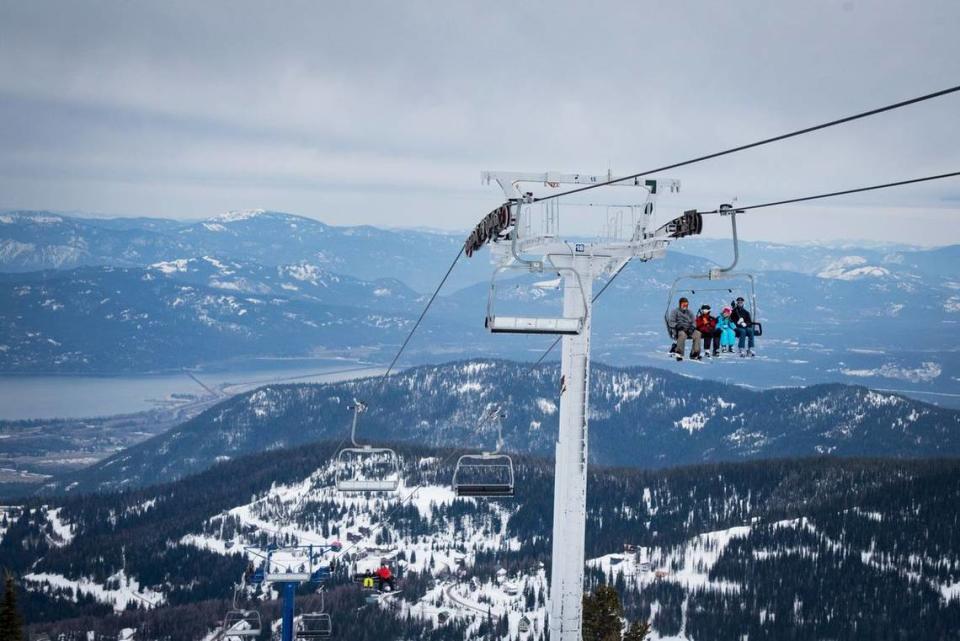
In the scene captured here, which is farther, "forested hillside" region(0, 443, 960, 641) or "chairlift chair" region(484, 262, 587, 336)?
"forested hillside" region(0, 443, 960, 641)

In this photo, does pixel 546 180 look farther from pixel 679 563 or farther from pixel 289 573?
pixel 679 563

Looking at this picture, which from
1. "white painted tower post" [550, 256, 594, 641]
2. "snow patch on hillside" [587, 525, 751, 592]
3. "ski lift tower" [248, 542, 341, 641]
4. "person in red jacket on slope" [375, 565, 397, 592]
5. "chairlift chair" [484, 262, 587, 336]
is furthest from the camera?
"snow patch on hillside" [587, 525, 751, 592]

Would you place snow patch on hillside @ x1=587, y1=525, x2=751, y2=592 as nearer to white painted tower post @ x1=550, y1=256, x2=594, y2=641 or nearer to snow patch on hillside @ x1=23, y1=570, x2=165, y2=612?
snow patch on hillside @ x1=23, y1=570, x2=165, y2=612

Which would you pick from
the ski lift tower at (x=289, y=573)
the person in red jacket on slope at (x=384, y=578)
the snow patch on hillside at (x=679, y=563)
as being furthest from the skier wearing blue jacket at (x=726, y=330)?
the snow patch on hillside at (x=679, y=563)

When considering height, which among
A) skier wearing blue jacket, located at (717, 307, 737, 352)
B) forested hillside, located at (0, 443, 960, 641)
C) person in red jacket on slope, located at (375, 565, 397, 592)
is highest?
skier wearing blue jacket, located at (717, 307, 737, 352)

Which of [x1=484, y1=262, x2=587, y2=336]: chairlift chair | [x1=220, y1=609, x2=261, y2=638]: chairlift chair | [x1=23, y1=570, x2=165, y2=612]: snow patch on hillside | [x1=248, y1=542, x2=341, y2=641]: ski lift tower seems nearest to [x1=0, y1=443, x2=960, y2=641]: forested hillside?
[x1=23, y1=570, x2=165, y2=612]: snow patch on hillside

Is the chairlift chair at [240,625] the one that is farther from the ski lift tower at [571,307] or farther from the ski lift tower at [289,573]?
the ski lift tower at [571,307]

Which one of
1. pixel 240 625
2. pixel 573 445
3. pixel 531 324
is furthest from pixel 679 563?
pixel 531 324

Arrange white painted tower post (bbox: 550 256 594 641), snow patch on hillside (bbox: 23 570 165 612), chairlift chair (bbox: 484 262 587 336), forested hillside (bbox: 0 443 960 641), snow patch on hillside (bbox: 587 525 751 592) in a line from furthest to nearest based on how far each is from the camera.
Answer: snow patch on hillside (bbox: 23 570 165 612) → snow patch on hillside (bbox: 587 525 751 592) → forested hillside (bbox: 0 443 960 641) → white painted tower post (bbox: 550 256 594 641) → chairlift chair (bbox: 484 262 587 336)

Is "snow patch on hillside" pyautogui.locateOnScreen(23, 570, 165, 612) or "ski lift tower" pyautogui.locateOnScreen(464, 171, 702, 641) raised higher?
"ski lift tower" pyautogui.locateOnScreen(464, 171, 702, 641)

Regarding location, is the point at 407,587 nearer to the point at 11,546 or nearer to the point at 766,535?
the point at 766,535

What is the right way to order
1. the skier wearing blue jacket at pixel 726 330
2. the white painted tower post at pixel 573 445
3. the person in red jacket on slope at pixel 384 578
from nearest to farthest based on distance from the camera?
the white painted tower post at pixel 573 445
the skier wearing blue jacket at pixel 726 330
the person in red jacket on slope at pixel 384 578

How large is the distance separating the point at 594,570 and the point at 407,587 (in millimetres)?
A: 25857

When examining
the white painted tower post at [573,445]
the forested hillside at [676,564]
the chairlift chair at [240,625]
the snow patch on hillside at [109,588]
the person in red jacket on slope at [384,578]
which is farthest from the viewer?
the snow patch on hillside at [109,588]
